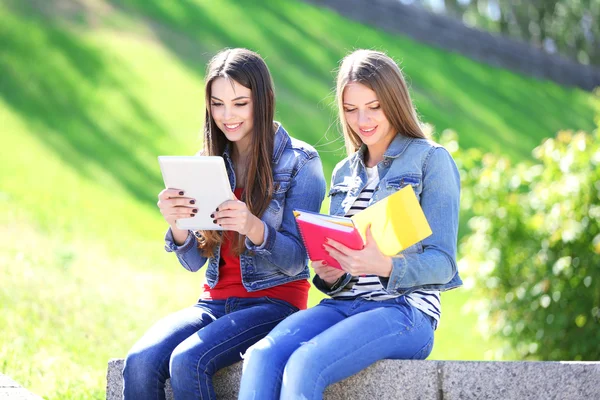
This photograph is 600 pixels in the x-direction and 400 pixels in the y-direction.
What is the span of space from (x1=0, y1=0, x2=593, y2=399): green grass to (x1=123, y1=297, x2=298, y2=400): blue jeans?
0.77 metres

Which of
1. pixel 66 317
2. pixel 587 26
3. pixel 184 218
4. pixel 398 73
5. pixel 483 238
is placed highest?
pixel 398 73

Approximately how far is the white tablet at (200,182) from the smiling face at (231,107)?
1.34 feet

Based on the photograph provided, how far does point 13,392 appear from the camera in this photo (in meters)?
2.92

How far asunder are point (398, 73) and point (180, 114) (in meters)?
6.38

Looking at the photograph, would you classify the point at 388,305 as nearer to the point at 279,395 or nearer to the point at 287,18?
the point at 279,395

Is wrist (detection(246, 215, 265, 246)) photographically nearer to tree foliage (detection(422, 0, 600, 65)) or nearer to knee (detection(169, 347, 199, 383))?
knee (detection(169, 347, 199, 383))

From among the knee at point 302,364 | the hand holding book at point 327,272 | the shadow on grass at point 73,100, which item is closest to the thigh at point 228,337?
the hand holding book at point 327,272

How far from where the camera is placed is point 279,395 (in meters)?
2.53

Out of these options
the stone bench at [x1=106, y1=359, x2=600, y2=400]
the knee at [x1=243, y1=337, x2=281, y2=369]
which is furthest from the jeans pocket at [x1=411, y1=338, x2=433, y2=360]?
the knee at [x1=243, y1=337, x2=281, y2=369]

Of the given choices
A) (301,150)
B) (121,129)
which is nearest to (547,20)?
(121,129)

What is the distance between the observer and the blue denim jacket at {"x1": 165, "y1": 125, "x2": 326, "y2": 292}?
9.93 feet

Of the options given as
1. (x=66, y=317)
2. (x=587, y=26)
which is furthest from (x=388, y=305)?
(x=587, y=26)

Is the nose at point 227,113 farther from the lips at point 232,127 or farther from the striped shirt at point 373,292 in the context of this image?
the striped shirt at point 373,292

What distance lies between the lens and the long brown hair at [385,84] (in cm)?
294
